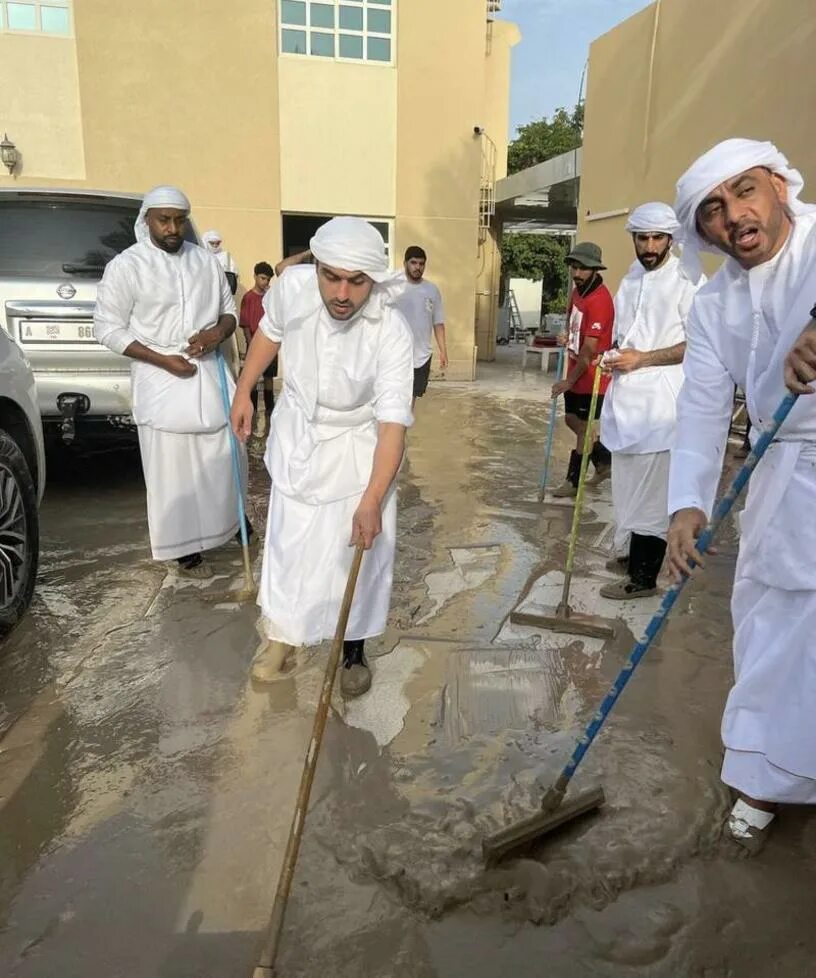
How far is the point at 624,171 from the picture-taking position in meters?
11.3

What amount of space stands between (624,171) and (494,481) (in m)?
6.74

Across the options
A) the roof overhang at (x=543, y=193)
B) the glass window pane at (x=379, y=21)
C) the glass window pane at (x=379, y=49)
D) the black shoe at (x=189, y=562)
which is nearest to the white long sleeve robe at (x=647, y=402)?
the black shoe at (x=189, y=562)

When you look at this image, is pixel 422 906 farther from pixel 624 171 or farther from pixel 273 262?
pixel 273 262

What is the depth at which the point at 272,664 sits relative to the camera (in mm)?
3326

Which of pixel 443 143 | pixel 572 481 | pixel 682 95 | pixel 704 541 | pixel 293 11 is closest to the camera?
pixel 704 541

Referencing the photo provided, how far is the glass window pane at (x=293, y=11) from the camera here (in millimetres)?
12547

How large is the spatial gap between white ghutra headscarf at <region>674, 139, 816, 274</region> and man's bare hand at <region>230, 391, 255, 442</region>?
1915 mm

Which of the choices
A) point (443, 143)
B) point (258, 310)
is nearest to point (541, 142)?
point (443, 143)

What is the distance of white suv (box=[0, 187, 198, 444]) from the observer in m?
5.21

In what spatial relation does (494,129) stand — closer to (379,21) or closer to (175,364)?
(379,21)

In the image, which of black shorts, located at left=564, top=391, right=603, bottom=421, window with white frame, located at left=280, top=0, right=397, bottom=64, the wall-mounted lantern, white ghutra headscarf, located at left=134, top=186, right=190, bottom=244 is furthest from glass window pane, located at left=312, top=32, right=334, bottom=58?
white ghutra headscarf, located at left=134, top=186, right=190, bottom=244

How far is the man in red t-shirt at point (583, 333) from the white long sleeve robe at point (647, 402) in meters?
0.51

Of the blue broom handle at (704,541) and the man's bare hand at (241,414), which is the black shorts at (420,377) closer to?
the man's bare hand at (241,414)

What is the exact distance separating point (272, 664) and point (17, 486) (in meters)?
1.39
